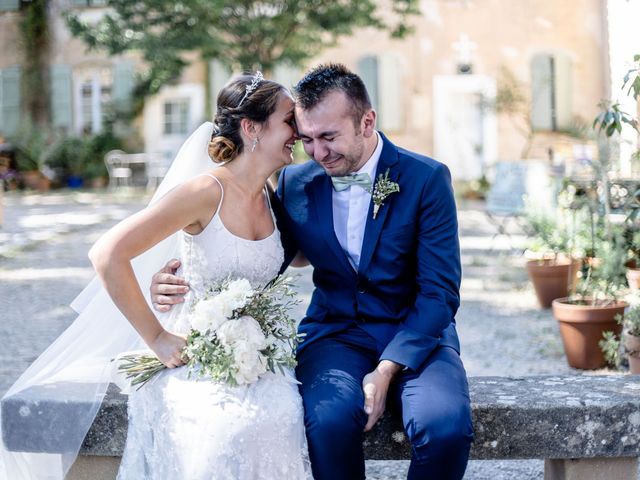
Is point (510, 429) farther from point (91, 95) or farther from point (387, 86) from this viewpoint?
point (91, 95)

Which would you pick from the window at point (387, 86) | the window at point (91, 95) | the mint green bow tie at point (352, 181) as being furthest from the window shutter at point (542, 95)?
the mint green bow tie at point (352, 181)

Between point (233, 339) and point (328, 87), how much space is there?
0.89 m

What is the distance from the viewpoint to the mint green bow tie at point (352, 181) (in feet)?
10.1

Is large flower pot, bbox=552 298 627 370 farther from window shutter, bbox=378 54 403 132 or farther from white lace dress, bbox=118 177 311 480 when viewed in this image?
window shutter, bbox=378 54 403 132

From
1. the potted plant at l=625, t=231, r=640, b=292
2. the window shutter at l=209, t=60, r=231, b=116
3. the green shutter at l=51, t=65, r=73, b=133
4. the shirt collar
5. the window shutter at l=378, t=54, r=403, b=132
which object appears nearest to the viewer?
the shirt collar

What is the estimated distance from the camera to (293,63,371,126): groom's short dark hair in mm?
3002

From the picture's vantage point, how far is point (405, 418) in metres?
2.70

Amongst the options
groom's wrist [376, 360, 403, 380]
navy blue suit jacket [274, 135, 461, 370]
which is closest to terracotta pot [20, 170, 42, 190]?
navy blue suit jacket [274, 135, 461, 370]

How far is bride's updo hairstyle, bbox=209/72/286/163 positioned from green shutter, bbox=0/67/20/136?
71.5 feet

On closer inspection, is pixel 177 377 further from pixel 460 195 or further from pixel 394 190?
pixel 460 195

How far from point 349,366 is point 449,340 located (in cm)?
40

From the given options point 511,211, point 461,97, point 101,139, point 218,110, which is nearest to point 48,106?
point 101,139

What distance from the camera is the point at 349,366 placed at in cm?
289

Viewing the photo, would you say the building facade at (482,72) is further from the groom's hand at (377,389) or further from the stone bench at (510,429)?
the groom's hand at (377,389)
